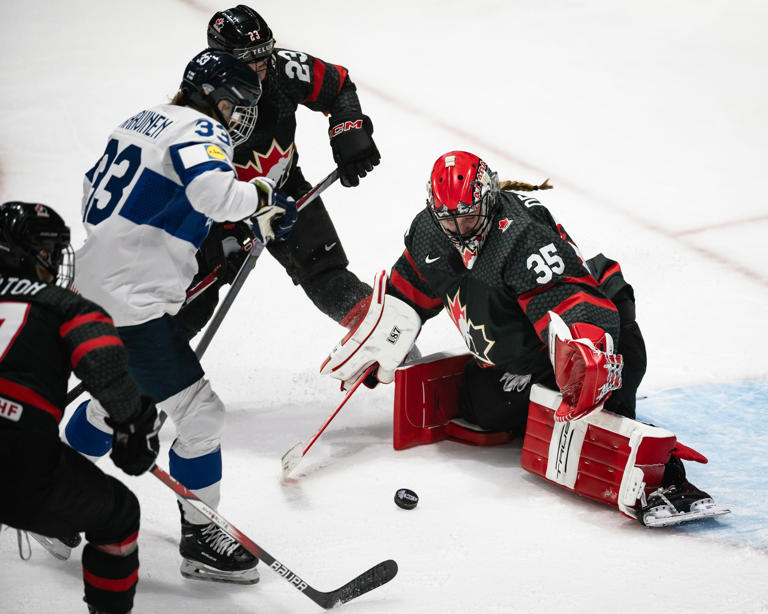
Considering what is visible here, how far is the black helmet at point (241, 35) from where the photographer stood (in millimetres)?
3316

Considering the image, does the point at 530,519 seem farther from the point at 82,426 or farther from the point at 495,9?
the point at 495,9

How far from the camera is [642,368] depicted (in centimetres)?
320

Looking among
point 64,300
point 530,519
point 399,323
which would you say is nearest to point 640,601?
point 530,519

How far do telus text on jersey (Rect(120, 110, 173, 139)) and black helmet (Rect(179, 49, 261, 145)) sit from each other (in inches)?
5.2

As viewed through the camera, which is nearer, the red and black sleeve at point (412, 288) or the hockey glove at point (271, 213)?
the hockey glove at point (271, 213)

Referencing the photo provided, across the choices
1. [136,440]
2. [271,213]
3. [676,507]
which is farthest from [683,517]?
[136,440]

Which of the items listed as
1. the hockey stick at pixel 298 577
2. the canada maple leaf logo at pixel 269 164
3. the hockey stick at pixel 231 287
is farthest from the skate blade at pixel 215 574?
the canada maple leaf logo at pixel 269 164

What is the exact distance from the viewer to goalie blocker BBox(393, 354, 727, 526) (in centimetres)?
285

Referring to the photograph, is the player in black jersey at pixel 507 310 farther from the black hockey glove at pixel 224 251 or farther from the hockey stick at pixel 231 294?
the black hockey glove at pixel 224 251

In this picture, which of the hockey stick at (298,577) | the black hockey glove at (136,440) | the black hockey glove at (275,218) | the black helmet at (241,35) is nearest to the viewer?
the black hockey glove at (136,440)

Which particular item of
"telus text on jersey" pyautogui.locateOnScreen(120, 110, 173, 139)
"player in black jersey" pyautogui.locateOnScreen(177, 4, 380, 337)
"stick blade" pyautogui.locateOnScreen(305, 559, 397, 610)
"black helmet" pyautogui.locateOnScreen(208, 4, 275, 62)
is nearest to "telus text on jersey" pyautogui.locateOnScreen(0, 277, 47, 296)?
"telus text on jersey" pyautogui.locateOnScreen(120, 110, 173, 139)

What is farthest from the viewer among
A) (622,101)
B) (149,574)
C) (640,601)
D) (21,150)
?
(622,101)

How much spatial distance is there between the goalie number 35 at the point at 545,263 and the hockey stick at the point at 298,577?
0.91 m

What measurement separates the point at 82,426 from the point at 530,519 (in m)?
1.28
